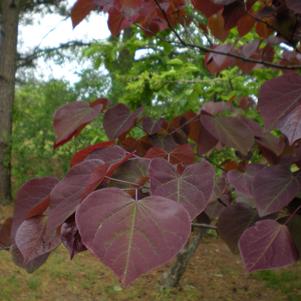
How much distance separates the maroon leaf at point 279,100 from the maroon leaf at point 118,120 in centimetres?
35

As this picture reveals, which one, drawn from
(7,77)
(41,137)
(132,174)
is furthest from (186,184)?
(7,77)

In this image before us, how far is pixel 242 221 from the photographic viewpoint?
0.70 m

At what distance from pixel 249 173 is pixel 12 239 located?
1.21 ft

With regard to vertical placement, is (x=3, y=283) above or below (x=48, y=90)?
below

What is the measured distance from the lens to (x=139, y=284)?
14.4ft

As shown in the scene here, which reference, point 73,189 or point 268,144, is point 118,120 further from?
point 73,189

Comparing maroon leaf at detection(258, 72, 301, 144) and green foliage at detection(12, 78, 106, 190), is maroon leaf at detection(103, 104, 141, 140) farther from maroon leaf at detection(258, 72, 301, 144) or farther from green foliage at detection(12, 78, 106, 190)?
green foliage at detection(12, 78, 106, 190)

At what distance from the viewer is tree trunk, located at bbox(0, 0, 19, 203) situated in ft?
24.7

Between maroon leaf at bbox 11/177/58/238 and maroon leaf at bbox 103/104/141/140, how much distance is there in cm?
29

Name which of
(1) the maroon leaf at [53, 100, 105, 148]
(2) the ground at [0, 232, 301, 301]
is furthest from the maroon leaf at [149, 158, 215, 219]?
(2) the ground at [0, 232, 301, 301]

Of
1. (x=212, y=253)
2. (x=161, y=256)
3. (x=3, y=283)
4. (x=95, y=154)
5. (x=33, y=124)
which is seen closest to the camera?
(x=161, y=256)

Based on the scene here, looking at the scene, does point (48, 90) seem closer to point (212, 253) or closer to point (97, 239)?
point (212, 253)

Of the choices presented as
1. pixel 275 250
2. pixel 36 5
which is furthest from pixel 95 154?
pixel 36 5

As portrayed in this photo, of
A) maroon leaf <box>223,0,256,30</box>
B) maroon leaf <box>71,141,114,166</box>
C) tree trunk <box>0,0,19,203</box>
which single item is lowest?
maroon leaf <box>71,141,114,166</box>
